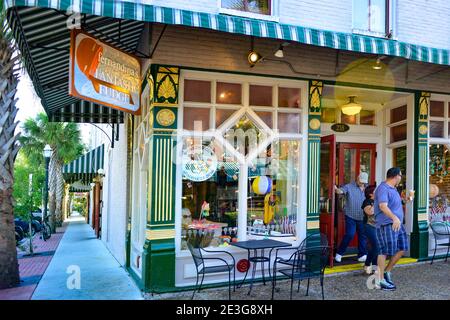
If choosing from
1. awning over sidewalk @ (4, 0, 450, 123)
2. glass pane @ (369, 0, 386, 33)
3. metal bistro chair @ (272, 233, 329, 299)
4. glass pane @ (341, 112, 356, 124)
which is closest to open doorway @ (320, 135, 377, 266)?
glass pane @ (341, 112, 356, 124)

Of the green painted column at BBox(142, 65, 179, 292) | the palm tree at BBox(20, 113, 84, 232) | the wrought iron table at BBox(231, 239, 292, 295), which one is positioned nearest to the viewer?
the wrought iron table at BBox(231, 239, 292, 295)

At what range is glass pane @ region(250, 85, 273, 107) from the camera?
22.7 feet

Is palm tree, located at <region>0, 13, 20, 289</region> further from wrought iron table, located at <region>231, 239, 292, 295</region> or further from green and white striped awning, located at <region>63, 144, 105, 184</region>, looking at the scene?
green and white striped awning, located at <region>63, 144, 105, 184</region>

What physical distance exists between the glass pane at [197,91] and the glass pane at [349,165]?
3.72 metres

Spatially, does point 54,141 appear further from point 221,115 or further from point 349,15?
point 349,15

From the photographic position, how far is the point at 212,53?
6492 millimetres

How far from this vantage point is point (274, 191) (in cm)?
719

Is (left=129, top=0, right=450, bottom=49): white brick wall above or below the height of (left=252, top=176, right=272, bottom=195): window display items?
above

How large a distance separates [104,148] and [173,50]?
10.4 m

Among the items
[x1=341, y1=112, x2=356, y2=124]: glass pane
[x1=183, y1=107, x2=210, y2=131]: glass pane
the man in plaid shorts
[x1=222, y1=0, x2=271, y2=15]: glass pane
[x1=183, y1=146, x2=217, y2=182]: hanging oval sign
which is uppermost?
[x1=222, y1=0, x2=271, y2=15]: glass pane

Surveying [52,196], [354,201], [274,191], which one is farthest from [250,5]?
[52,196]

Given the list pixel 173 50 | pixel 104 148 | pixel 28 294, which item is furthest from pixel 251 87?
pixel 104 148

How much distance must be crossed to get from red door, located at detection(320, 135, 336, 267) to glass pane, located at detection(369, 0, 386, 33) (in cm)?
234

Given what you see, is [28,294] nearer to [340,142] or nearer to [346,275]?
[346,275]
